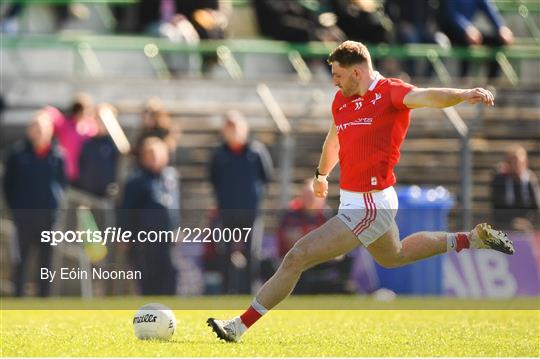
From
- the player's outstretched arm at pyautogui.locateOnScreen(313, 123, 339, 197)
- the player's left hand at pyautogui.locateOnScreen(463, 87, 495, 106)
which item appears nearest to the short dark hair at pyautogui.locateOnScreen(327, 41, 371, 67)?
the player's outstretched arm at pyautogui.locateOnScreen(313, 123, 339, 197)

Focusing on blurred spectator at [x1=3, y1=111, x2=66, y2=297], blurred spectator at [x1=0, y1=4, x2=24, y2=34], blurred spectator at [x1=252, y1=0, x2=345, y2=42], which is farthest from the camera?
blurred spectator at [x1=252, y1=0, x2=345, y2=42]

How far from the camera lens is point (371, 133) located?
440 inches

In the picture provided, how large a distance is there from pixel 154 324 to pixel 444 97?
2.91 m

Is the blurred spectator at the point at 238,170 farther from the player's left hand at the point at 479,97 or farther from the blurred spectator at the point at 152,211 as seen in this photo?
the player's left hand at the point at 479,97

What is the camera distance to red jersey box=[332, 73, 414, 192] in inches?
439

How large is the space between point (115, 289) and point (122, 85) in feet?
16.0

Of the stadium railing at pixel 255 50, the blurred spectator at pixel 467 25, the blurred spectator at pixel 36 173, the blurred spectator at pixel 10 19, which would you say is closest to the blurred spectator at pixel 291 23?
the stadium railing at pixel 255 50

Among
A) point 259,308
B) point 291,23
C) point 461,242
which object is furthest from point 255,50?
point 259,308

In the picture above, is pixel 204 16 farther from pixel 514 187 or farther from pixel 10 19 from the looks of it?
pixel 514 187

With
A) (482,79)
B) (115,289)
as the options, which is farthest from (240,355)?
(482,79)

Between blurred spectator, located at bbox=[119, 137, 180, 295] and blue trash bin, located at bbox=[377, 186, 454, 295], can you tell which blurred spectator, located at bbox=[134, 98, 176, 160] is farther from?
blue trash bin, located at bbox=[377, 186, 454, 295]

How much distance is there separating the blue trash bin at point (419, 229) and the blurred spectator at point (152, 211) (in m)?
3.00

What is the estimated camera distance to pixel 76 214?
17.1 m

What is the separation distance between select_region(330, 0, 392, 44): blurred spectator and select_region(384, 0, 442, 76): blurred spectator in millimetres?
320
